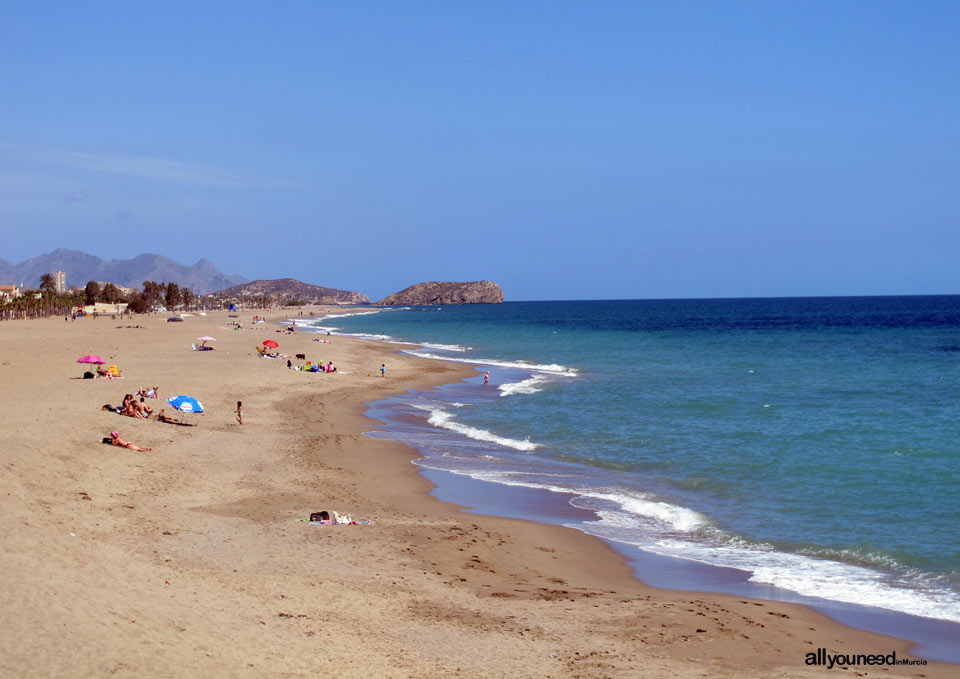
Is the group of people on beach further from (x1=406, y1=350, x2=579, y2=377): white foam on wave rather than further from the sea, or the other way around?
(x1=406, y1=350, x2=579, y2=377): white foam on wave

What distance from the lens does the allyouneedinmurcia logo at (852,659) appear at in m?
9.16

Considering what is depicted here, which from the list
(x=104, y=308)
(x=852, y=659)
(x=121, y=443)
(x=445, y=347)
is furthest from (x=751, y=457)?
(x=104, y=308)

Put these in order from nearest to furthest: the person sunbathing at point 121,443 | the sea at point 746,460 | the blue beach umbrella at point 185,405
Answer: the sea at point 746,460 → the person sunbathing at point 121,443 → the blue beach umbrella at point 185,405

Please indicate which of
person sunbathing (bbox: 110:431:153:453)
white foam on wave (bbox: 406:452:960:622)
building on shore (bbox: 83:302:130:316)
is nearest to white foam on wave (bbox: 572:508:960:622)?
white foam on wave (bbox: 406:452:960:622)

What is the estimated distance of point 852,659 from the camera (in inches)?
368

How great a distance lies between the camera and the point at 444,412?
3156cm

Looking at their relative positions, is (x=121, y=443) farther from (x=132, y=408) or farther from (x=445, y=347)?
(x=445, y=347)

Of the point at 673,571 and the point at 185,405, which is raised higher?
the point at 185,405

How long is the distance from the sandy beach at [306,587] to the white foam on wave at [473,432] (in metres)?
5.47

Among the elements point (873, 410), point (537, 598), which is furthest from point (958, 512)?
point (873, 410)

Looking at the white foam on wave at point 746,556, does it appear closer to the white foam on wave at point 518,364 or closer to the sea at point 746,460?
the sea at point 746,460

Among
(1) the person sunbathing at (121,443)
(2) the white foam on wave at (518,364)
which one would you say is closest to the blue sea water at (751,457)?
(2) the white foam on wave at (518,364)

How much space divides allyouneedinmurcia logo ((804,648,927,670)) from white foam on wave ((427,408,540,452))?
1476 cm

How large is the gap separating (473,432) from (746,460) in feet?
29.9
